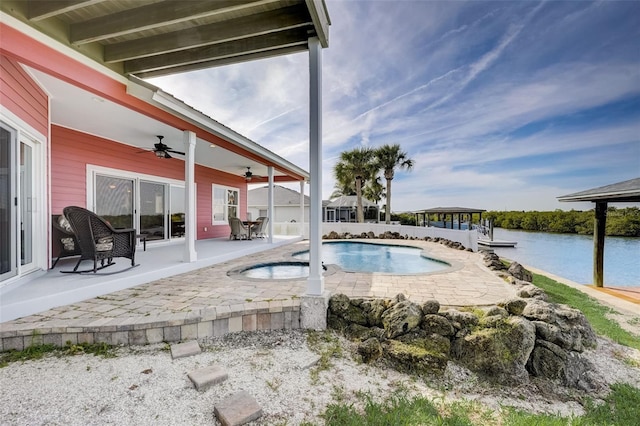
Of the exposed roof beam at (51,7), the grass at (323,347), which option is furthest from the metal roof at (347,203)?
the exposed roof beam at (51,7)

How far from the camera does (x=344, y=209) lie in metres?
27.3

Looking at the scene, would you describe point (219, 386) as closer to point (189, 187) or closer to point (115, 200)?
point (189, 187)

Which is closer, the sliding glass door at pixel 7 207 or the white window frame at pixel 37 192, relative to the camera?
the sliding glass door at pixel 7 207

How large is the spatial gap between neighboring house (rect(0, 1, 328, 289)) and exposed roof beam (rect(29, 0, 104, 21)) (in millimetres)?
13

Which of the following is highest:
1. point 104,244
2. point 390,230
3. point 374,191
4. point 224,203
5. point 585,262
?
point 374,191

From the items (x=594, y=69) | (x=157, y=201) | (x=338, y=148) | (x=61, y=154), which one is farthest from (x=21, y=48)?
(x=338, y=148)

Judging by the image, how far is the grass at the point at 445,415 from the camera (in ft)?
6.63

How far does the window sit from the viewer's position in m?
11.5

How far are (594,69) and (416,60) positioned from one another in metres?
7.29

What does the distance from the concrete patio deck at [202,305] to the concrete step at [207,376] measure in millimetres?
703

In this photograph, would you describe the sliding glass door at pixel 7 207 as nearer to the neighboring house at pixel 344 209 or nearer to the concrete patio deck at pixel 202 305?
the concrete patio deck at pixel 202 305

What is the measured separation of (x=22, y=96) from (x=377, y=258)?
8.84 metres

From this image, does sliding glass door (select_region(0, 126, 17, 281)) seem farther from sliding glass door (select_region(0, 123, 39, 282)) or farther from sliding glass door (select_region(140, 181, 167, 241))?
sliding glass door (select_region(140, 181, 167, 241))

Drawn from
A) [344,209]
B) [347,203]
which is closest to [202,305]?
[347,203]
